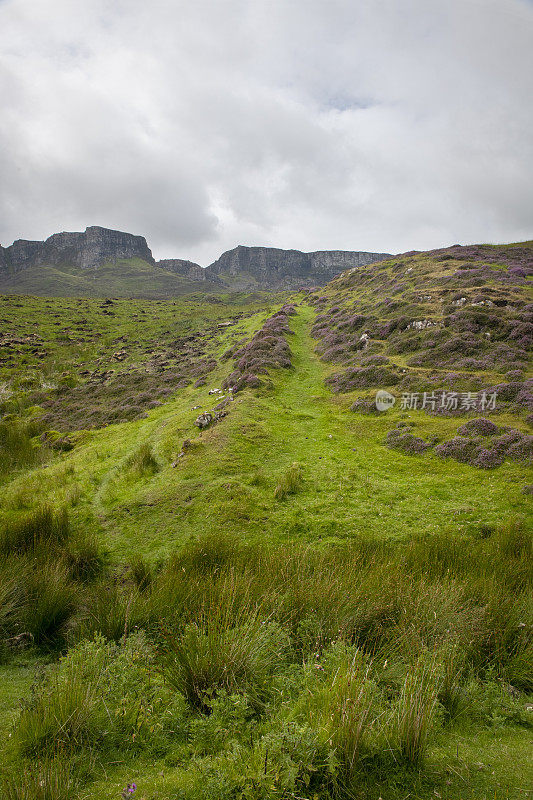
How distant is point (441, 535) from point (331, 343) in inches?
914

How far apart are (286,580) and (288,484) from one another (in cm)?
559

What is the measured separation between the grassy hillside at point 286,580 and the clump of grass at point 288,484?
0.08 meters

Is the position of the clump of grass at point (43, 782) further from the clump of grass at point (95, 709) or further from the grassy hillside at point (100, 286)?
the grassy hillside at point (100, 286)

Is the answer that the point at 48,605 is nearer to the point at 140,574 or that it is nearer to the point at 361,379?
the point at 140,574

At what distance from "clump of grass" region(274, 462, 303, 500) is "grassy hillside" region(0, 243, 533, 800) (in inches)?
3.3

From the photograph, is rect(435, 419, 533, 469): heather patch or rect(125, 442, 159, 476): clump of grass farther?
rect(125, 442, 159, 476): clump of grass

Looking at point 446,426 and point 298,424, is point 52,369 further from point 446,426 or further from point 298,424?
point 446,426

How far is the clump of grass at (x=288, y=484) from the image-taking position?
11500 millimetres

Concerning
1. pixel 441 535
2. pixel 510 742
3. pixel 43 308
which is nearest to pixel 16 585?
pixel 510 742

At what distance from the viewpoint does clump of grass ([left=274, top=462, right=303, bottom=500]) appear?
11.5 m

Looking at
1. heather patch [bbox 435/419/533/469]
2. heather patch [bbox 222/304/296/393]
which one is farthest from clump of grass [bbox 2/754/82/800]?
heather patch [bbox 222/304/296/393]

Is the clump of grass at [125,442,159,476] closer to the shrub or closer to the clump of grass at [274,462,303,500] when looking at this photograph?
the clump of grass at [274,462,303,500]

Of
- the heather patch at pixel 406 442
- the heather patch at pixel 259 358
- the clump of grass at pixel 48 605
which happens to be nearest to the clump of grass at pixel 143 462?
the clump of grass at pixel 48 605

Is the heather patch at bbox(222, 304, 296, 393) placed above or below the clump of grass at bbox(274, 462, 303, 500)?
above
